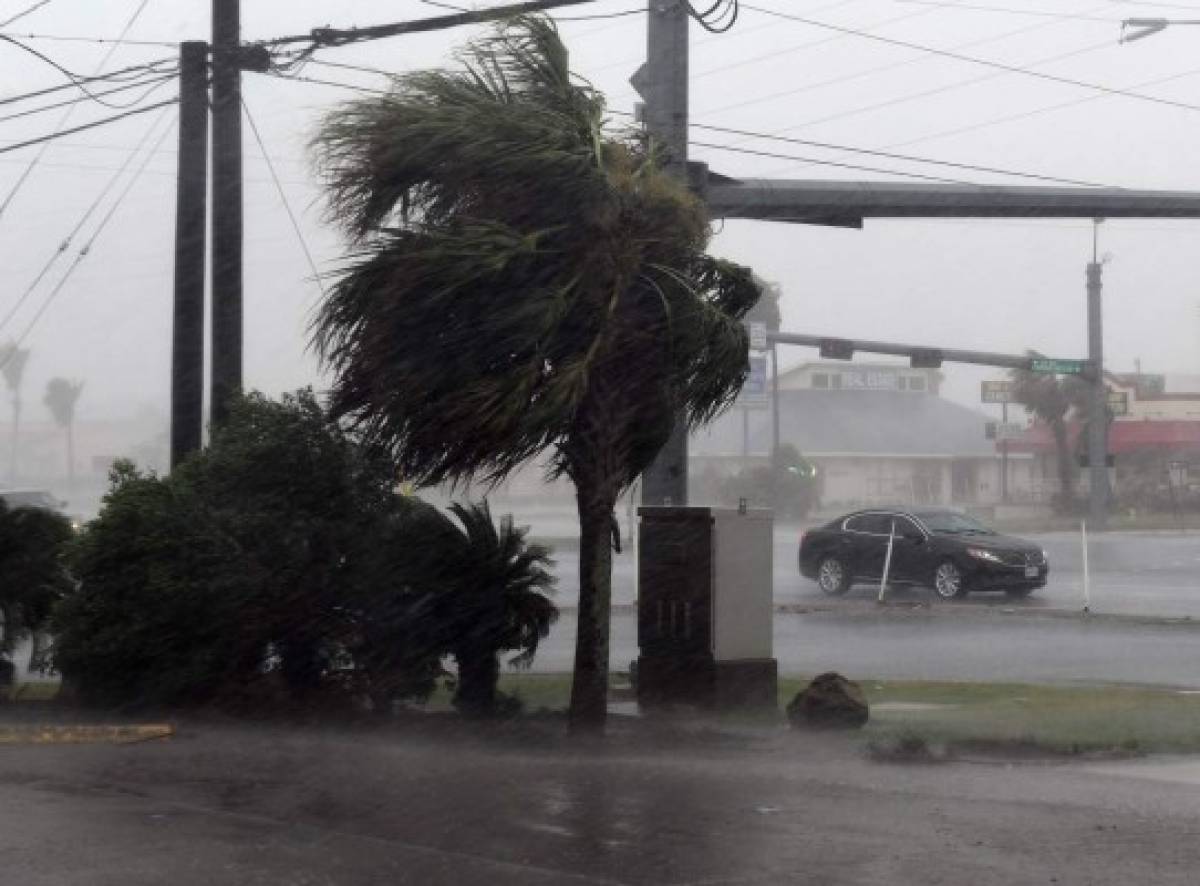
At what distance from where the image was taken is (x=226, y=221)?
683 inches

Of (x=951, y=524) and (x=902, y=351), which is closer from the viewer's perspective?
(x=951, y=524)

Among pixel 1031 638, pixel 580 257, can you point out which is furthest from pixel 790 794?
pixel 1031 638

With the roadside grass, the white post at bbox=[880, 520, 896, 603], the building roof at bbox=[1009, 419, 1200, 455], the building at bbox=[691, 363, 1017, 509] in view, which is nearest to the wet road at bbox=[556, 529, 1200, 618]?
the white post at bbox=[880, 520, 896, 603]

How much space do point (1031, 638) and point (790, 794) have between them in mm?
13236

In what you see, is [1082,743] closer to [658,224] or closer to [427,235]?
[658,224]

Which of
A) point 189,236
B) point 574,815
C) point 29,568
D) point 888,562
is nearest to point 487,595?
point 574,815

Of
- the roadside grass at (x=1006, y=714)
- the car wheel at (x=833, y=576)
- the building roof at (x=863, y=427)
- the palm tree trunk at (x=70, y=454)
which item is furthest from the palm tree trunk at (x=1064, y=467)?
the roadside grass at (x=1006, y=714)

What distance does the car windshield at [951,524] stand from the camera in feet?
103

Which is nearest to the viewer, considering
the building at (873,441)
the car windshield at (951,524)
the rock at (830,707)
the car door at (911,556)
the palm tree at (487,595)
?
the rock at (830,707)

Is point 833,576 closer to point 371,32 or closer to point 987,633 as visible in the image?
point 987,633

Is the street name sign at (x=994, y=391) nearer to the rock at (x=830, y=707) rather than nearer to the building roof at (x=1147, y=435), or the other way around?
the building roof at (x=1147, y=435)

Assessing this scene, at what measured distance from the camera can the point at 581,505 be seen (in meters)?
13.3

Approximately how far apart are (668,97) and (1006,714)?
6115 mm

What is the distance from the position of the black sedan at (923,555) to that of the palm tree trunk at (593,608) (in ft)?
57.5
